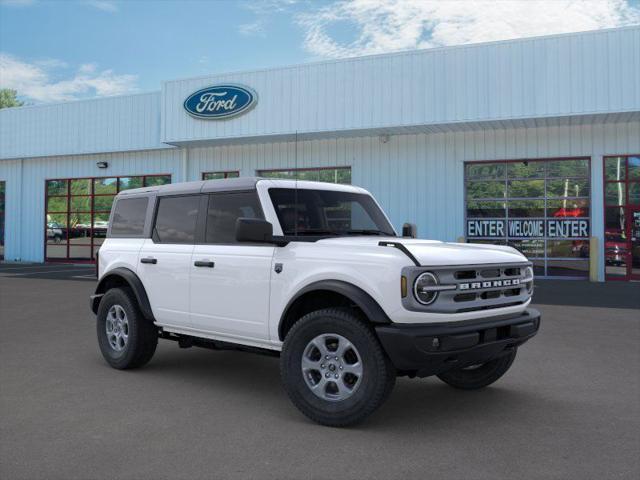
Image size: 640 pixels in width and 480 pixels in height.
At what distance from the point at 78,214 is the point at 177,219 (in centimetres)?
2198

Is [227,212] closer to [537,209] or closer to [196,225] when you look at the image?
[196,225]

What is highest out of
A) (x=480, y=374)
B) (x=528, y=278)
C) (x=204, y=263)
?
(x=204, y=263)

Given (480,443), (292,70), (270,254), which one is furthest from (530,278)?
(292,70)

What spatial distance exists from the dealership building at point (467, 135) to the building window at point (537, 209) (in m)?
0.03

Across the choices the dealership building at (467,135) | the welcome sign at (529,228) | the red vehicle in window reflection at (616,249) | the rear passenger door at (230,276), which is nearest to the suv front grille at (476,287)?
the rear passenger door at (230,276)

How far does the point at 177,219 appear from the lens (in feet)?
20.0

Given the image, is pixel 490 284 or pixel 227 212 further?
pixel 227 212

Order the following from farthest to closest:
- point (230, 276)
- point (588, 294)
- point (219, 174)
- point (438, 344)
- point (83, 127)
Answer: point (83, 127) < point (219, 174) < point (588, 294) < point (230, 276) < point (438, 344)

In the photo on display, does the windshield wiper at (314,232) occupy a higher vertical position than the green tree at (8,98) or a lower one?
lower

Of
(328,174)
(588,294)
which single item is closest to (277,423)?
(588,294)

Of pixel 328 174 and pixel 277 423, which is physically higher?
pixel 328 174

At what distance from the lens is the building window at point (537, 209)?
18.0m

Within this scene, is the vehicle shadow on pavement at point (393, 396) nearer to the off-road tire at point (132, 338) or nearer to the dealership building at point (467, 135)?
the off-road tire at point (132, 338)

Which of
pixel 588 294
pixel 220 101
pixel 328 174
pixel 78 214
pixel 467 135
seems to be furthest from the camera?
pixel 78 214
